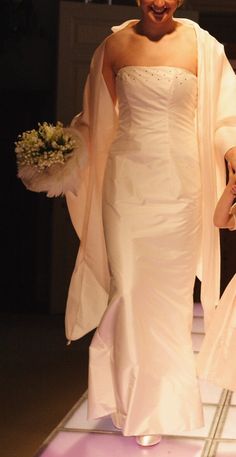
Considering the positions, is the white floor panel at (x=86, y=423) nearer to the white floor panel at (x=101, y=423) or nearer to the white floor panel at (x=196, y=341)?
the white floor panel at (x=101, y=423)

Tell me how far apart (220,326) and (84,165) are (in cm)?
82

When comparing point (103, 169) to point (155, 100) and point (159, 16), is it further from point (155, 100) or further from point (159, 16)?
point (159, 16)

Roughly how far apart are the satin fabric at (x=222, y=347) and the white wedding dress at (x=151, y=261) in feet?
0.35

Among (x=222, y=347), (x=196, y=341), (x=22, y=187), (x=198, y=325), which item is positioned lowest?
(x=198, y=325)

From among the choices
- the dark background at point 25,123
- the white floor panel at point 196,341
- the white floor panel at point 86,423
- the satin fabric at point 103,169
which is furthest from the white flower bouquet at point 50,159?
the dark background at point 25,123

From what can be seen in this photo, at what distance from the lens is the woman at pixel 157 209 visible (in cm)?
316

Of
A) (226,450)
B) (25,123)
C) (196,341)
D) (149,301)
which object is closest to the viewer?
(226,450)

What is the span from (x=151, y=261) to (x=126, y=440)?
0.67 meters

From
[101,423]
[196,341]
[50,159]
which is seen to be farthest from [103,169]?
[196,341]

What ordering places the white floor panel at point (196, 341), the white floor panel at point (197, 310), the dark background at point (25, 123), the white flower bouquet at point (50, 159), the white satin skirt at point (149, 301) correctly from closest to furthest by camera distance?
the white satin skirt at point (149, 301) → the white flower bouquet at point (50, 159) → the white floor panel at point (196, 341) → the white floor panel at point (197, 310) → the dark background at point (25, 123)

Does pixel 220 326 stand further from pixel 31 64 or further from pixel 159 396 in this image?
pixel 31 64

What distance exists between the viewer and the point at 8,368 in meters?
4.75

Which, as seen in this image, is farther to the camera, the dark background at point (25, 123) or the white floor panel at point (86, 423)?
the dark background at point (25, 123)

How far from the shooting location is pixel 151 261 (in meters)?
3.21
